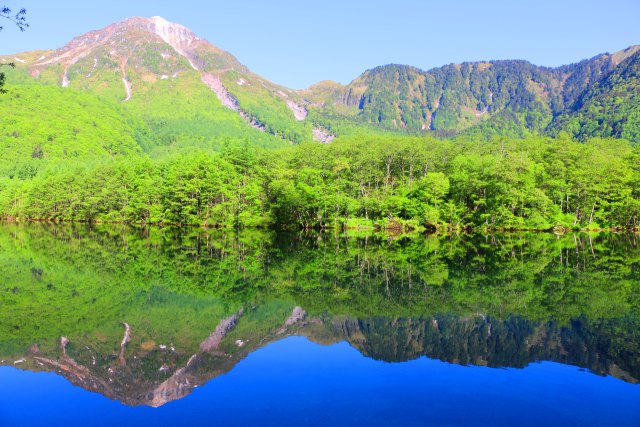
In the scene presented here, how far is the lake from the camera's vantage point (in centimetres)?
972

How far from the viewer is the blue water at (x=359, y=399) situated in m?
9.23

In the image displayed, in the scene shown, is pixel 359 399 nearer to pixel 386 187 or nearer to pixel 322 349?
pixel 322 349

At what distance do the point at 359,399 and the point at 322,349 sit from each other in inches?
144

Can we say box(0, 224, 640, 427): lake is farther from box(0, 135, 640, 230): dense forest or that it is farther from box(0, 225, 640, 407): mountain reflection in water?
box(0, 135, 640, 230): dense forest

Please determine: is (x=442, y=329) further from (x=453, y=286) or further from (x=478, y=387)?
(x=453, y=286)

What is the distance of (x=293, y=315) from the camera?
16.9 meters

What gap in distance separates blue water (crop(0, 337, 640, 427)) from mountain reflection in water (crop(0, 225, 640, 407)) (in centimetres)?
56

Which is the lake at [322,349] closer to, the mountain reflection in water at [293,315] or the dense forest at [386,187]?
the mountain reflection in water at [293,315]

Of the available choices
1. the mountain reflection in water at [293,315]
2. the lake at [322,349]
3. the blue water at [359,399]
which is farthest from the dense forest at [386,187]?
the blue water at [359,399]

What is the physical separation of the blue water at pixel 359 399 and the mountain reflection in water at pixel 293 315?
56cm

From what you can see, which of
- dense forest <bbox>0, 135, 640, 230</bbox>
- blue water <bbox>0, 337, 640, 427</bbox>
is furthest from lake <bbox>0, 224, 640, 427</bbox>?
dense forest <bbox>0, 135, 640, 230</bbox>

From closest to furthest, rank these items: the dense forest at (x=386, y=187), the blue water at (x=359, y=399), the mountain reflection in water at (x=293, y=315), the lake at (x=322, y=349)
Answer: the blue water at (x=359, y=399) → the lake at (x=322, y=349) → the mountain reflection in water at (x=293, y=315) → the dense forest at (x=386, y=187)

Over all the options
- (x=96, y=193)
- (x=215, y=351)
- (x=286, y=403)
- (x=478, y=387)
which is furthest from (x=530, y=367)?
(x=96, y=193)

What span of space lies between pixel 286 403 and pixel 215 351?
381 centimetres
